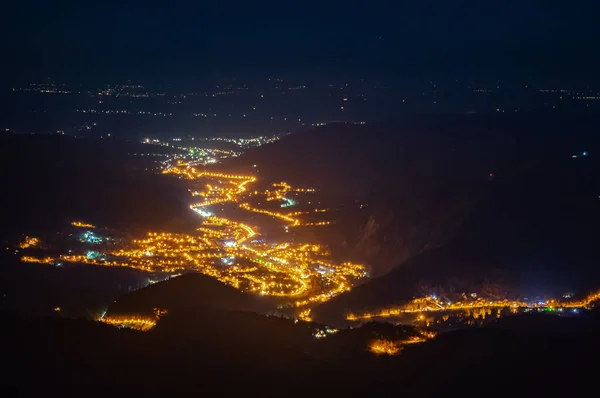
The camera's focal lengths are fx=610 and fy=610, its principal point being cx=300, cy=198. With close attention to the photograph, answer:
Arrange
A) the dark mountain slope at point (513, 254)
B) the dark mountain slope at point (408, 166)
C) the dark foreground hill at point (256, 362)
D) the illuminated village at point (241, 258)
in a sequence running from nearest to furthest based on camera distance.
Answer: the dark foreground hill at point (256, 362)
the dark mountain slope at point (513, 254)
the illuminated village at point (241, 258)
the dark mountain slope at point (408, 166)

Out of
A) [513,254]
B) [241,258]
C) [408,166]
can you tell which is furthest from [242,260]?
[408,166]

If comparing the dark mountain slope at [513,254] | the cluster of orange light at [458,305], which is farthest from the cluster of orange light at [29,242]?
the cluster of orange light at [458,305]

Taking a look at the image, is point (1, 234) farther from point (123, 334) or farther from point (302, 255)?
point (123, 334)

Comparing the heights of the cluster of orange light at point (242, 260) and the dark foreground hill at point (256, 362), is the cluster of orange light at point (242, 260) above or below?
below

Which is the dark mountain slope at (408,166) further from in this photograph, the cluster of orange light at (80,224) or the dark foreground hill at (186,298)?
the cluster of orange light at (80,224)

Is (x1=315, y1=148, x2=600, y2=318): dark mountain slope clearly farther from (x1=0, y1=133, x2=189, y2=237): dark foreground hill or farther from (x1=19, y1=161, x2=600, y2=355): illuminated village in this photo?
(x1=0, y1=133, x2=189, y2=237): dark foreground hill

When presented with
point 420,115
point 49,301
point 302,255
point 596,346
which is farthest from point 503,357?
point 420,115
